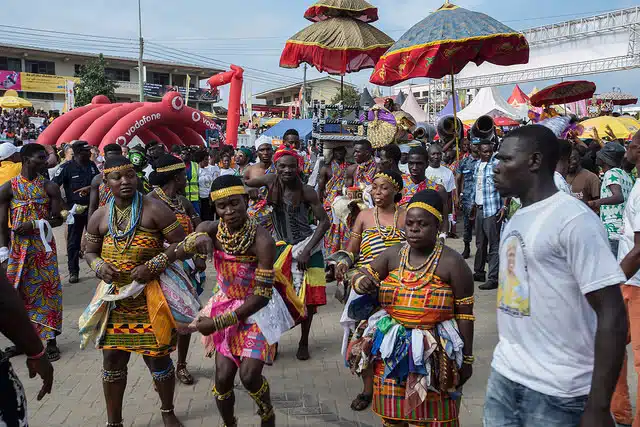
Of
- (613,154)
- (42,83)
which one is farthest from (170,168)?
(42,83)

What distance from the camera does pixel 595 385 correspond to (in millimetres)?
1877

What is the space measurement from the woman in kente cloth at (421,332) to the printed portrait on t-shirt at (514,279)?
0.76 metres

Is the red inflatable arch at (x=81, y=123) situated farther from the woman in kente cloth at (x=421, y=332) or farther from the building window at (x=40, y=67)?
the building window at (x=40, y=67)

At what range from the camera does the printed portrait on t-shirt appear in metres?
2.11

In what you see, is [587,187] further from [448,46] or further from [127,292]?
[127,292]

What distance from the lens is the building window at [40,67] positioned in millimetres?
46469

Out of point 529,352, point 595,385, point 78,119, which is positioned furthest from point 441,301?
point 78,119

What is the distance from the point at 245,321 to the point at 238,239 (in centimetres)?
53

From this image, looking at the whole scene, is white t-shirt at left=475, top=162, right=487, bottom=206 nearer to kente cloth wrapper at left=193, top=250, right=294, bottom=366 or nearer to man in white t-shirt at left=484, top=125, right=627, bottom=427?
kente cloth wrapper at left=193, top=250, right=294, bottom=366

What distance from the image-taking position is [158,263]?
374cm

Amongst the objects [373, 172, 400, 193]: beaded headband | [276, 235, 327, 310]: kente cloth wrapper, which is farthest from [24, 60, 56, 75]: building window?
[373, 172, 400, 193]: beaded headband

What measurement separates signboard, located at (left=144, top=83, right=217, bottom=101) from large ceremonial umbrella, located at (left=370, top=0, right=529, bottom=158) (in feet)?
142

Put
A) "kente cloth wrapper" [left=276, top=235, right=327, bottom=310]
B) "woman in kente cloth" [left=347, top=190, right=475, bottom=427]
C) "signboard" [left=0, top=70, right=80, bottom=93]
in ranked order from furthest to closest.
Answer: "signboard" [left=0, top=70, right=80, bottom=93] → "kente cloth wrapper" [left=276, top=235, right=327, bottom=310] → "woman in kente cloth" [left=347, top=190, right=475, bottom=427]

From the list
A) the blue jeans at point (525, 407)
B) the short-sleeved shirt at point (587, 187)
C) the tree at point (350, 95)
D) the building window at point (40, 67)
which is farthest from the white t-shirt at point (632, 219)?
the building window at point (40, 67)
